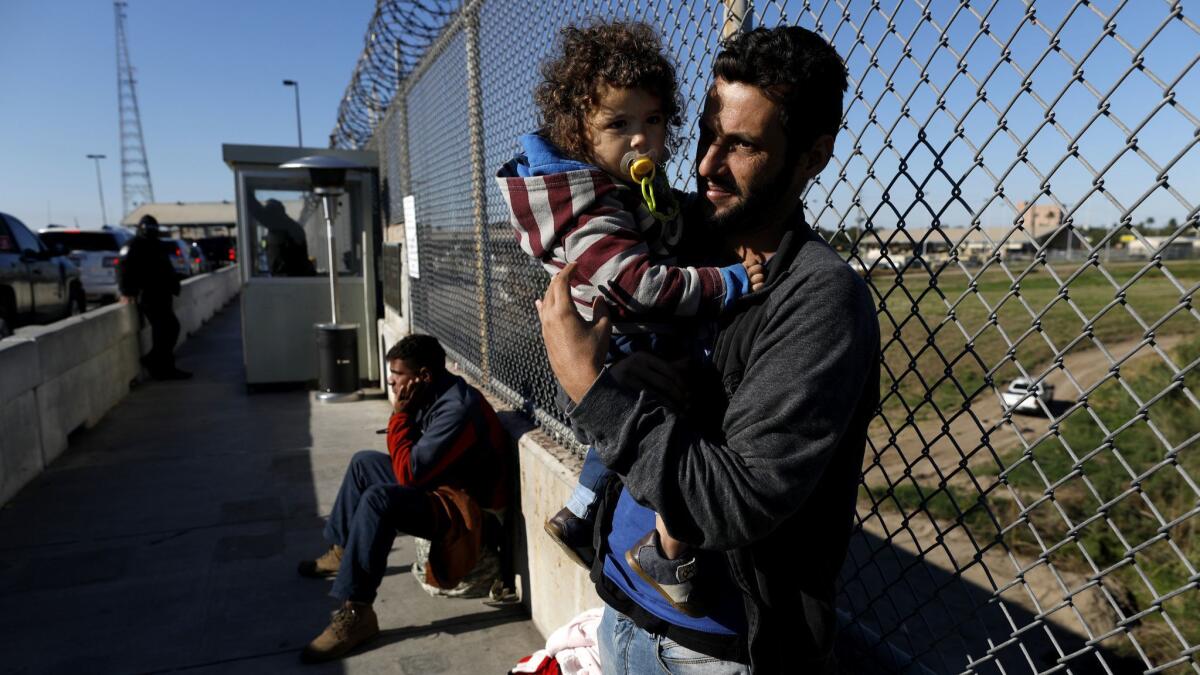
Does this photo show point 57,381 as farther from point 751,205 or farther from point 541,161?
point 751,205

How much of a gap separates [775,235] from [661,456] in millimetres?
513

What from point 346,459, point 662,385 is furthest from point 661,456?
point 346,459

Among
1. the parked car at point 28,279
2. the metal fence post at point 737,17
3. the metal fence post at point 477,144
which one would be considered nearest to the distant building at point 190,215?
the parked car at point 28,279

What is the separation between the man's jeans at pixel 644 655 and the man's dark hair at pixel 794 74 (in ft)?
3.18

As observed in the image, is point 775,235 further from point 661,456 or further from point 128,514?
point 128,514

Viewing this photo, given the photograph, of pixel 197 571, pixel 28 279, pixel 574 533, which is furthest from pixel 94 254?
pixel 574 533

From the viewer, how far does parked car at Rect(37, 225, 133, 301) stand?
18984mm

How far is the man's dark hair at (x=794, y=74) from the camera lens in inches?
52.6

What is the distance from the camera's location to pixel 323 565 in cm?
421

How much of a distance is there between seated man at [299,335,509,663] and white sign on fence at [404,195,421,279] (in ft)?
10.2

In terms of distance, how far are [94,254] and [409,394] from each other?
19.1 m

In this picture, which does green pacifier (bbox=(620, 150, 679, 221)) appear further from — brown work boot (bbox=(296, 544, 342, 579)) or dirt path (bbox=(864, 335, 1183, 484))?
dirt path (bbox=(864, 335, 1183, 484))

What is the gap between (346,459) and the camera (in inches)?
253

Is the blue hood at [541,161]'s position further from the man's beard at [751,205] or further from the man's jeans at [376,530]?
the man's jeans at [376,530]
